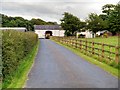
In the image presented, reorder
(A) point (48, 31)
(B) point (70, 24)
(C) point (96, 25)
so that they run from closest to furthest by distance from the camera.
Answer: (C) point (96, 25) < (B) point (70, 24) < (A) point (48, 31)

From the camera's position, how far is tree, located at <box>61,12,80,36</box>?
107 metres

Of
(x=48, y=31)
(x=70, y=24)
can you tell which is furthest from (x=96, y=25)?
(x=48, y=31)

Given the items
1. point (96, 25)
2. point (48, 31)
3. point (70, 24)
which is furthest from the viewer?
point (48, 31)

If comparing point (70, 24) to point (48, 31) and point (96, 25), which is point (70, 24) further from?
point (48, 31)

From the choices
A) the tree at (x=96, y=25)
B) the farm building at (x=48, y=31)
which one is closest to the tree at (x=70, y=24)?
the tree at (x=96, y=25)

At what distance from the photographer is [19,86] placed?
10891mm

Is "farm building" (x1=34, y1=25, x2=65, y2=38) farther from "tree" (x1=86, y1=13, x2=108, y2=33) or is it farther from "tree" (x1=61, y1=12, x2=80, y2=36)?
"tree" (x1=86, y1=13, x2=108, y2=33)

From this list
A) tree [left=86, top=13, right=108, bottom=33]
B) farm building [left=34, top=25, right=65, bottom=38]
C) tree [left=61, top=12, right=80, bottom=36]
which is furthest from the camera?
farm building [left=34, top=25, right=65, bottom=38]

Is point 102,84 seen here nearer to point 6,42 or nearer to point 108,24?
point 6,42

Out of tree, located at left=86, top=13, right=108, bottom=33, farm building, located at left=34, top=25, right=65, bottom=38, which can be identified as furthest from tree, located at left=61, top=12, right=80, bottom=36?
farm building, located at left=34, top=25, right=65, bottom=38

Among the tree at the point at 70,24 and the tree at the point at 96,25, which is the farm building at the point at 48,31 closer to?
the tree at the point at 70,24

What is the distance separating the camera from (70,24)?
107 m

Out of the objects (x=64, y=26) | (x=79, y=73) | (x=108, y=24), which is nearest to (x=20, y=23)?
(x=64, y=26)

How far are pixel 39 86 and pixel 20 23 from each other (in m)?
124
